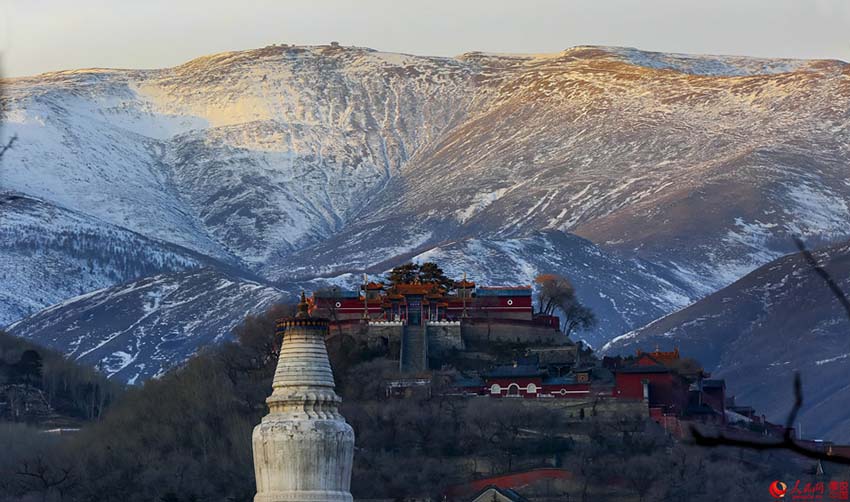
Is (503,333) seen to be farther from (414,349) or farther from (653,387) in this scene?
(653,387)

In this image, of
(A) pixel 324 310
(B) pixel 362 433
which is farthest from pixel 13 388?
(B) pixel 362 433

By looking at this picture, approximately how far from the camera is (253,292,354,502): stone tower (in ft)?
178

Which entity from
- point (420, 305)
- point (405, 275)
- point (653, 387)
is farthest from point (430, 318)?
point (653, 387)

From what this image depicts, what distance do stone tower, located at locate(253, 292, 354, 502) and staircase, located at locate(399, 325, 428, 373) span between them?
57.0 metres

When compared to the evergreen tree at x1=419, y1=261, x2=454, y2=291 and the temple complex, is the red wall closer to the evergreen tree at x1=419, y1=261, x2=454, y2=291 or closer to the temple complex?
the temple complex

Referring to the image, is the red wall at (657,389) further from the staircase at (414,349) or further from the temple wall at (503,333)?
the staircase at (414,349)

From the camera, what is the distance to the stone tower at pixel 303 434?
178 feet

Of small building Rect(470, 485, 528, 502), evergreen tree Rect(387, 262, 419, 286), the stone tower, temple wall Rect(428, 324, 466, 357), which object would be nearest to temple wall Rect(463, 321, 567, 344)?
temple wall Rect(428, 324, 466, 357)

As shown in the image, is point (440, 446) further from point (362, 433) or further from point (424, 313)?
point (424, 313)

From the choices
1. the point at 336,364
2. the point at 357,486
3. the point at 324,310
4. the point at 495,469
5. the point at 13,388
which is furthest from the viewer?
the point at 13,388

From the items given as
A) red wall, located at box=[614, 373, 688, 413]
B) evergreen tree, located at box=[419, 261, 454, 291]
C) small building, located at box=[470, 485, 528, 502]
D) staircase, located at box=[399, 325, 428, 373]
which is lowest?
small building, located at box=[470, 485, 528, 502]

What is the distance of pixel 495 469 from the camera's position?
103375 millimetres

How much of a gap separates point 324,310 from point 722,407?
18347 millimetres

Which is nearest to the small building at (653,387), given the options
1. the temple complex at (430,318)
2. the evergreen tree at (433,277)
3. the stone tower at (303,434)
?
the temple complex at (430,318)
